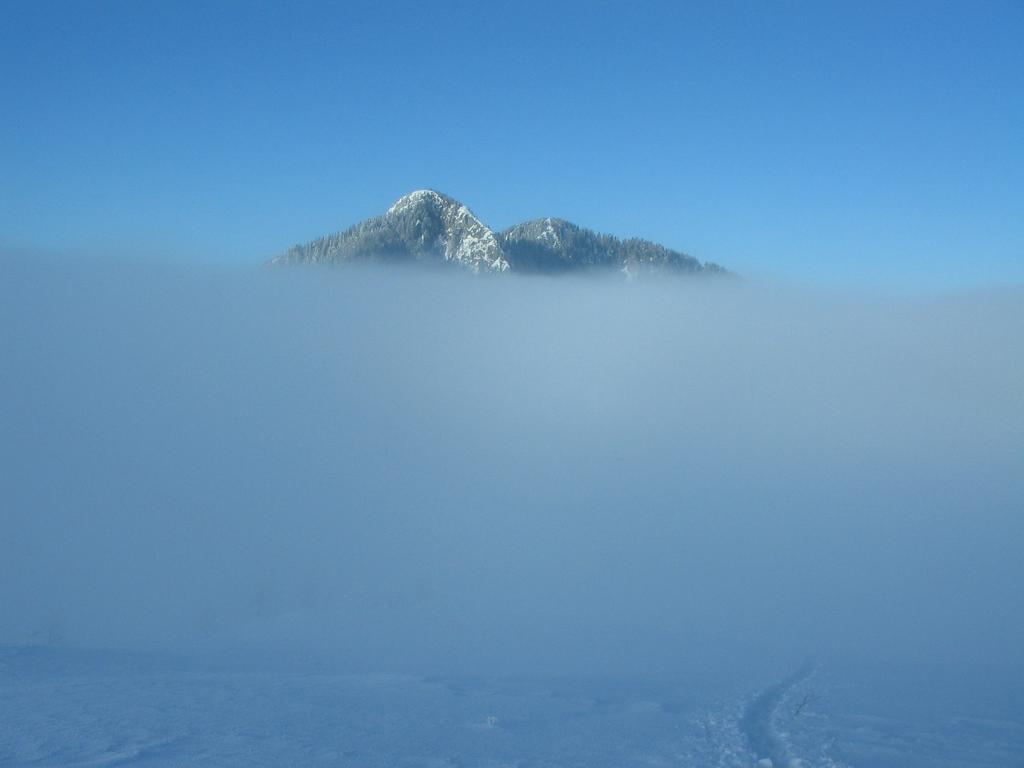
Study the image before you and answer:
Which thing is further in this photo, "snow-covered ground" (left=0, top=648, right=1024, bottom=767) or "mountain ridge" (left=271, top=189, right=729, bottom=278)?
"mountain ridge" (left=271, top=189, right=729, bottom=278)

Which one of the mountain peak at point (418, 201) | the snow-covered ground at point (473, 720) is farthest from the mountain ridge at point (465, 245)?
the snow-covered ground at point (473, 720)

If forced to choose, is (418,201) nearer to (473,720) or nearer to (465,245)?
(465,245)

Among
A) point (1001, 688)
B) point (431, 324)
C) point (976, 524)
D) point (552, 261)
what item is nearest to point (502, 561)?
point (1001, 688)

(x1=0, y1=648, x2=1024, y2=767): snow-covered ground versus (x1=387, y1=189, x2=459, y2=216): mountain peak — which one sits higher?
(x1=387, y1=189, x2=459, y2=216): mountain peak

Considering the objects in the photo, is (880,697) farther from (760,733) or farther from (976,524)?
(976,524)

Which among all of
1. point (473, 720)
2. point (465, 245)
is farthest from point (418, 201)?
point (473, 720)

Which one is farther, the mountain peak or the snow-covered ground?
the mountain peak

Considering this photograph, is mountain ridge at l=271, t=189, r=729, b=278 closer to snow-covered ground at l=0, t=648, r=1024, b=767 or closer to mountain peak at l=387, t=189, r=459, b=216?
mountain peak at l=387, t=189, r=459, b=216

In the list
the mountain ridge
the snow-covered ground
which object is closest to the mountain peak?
the mountain ridge
